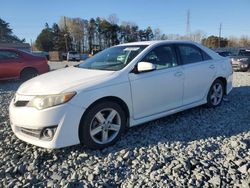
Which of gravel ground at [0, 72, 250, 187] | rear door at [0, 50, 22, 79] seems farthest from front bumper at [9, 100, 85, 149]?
rear door at [0, 50, 22, 79]

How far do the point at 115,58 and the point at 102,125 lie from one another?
134cm

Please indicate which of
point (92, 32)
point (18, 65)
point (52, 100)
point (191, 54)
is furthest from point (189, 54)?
point (92, 32)

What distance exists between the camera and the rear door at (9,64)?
30.7 ft

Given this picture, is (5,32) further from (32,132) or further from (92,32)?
(32,132)

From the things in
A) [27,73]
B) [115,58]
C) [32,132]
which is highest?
[115,58]

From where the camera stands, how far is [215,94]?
554 centimetres

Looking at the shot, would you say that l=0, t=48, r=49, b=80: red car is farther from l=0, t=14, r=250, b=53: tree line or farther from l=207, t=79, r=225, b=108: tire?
l=0, t=14, r=250, b=53: tree line

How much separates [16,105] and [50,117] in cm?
73

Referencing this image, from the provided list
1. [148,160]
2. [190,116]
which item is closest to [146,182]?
[148,160]

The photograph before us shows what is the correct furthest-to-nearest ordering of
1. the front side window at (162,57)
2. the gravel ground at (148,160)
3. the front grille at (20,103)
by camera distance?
1. the front side window at (162,57)
2. the front grille at (20,103)
3. the gravel ground at (148,160)

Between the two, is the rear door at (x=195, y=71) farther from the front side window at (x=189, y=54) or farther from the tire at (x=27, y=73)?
the tire at (x=27, y=73)

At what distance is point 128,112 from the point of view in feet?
12.7

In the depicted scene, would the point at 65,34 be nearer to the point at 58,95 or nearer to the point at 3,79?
the point at 3,79

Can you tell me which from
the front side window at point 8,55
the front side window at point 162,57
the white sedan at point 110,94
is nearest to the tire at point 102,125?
the white sedan at point 110,94
